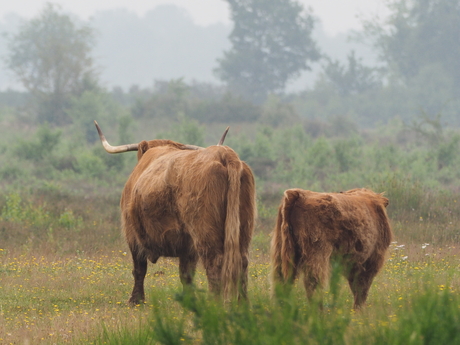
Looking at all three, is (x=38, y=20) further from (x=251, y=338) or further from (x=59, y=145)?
(x=251, y=338)

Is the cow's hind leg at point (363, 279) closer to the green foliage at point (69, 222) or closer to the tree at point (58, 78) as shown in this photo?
the green foliage at point (69, 222)

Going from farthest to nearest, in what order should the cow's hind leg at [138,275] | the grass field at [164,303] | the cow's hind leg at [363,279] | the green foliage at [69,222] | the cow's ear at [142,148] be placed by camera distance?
the green foliage at [69,222]
the cow's ear at [142,148]
the cow's hind leg at [138,275]
the cow's hind leg at [363,279]
the grass field at [164,303]

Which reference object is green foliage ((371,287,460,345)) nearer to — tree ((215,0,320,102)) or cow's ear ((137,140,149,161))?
cow's ear ((137,140,149,161))

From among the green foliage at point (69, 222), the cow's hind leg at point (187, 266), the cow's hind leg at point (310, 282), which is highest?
the cow's hind leg at point (310, 282)

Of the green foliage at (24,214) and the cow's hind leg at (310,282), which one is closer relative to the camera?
the cow's hind leg at (310,282)

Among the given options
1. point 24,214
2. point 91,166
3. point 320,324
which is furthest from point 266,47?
point 320,324

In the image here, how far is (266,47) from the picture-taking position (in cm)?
4975

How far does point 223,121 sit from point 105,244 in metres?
23.4

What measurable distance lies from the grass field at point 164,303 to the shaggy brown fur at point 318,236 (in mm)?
218

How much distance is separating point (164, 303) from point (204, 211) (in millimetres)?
1821

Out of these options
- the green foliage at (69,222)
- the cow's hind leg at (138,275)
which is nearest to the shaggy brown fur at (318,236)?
the cow's hind leg at (138,275)

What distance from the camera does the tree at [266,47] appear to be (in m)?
50.1

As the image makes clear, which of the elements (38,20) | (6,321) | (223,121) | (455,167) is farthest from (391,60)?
(6,321)

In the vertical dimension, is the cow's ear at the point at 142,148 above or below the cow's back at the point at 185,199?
above
